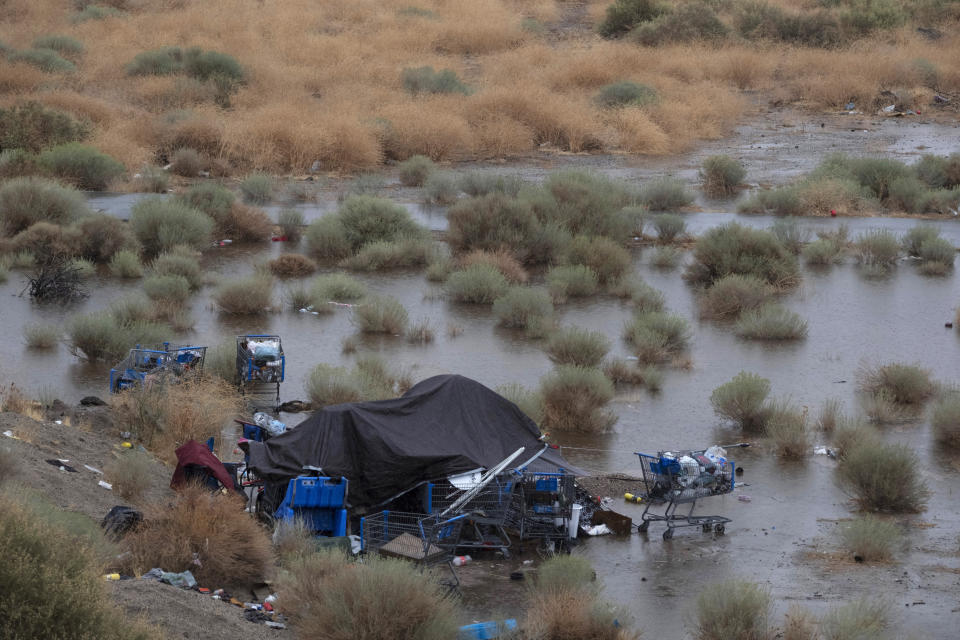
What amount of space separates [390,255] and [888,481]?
1353 cm

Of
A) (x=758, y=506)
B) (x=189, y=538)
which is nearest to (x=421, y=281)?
(x=758, y=506)

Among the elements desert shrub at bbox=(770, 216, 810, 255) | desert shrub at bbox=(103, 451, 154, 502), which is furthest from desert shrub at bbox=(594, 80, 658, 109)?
desert shrub at bbox=(103, 451, 154, 502)

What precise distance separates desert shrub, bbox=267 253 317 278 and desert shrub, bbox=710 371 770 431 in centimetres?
1048

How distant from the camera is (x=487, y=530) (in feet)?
38.7

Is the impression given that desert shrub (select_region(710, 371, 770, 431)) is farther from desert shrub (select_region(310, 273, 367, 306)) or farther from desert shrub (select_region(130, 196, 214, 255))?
desert shrub (select_region(130, 196, 214, 255))

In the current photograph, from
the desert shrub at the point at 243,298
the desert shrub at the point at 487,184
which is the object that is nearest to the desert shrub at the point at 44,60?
the desert shrub at the point at 487,184

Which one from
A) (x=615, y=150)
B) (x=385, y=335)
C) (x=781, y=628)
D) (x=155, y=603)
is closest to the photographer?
(x=155, y=603)

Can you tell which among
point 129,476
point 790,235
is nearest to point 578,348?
point 129,476

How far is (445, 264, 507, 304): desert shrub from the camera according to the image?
2209 cm

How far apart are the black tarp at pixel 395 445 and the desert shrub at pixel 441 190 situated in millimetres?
17721

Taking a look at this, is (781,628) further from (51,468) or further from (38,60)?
(38,60)

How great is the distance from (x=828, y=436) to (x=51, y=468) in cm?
939

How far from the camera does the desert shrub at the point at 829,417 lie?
620 inches

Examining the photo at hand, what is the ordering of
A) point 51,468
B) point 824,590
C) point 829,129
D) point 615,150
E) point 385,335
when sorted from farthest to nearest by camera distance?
point 829,129 → point 615,150 → point 385,335 → point 51,468 → point 824,590
